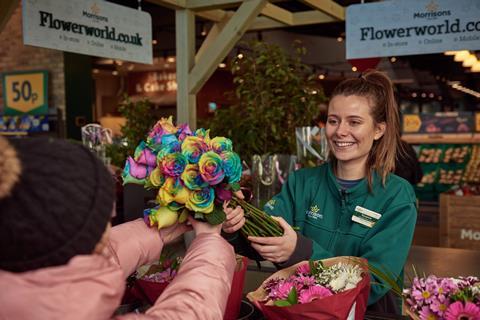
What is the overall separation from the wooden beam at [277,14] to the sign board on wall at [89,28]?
61.8 inches

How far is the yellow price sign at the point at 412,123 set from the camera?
852 centimetres

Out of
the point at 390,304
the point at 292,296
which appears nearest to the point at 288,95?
the point at 390,304

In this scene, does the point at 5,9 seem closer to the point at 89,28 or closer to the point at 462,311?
the point at 89,28

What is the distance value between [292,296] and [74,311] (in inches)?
20.7

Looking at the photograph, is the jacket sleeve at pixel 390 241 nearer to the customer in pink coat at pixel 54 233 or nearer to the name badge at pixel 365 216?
the name badge at pixel 365 216

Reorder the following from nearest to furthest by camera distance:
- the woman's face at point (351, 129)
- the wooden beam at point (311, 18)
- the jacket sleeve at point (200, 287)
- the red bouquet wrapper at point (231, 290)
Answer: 1. the jacket sleeve at point (200, 287)
2. the red bouquet wrapper at point (231, 290)
3. the woman's face at point (351, 129)
4. the wooden beam at point (311, 18)

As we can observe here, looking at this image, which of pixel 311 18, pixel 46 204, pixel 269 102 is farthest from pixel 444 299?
pixel 311 18

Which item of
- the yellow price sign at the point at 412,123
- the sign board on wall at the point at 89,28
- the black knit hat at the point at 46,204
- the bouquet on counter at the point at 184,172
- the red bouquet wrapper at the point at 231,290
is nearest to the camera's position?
the black knit hat at the point at 46,204

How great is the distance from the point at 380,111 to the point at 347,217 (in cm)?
38

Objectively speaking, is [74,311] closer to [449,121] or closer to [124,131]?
[124,131]

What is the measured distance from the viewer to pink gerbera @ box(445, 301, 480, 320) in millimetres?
1082

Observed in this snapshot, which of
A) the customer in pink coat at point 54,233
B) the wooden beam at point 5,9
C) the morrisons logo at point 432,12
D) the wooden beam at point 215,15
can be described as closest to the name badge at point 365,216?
the customer in pink coat at point 54,233

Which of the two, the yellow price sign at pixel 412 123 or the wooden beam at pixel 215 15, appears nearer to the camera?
the wooden beam at pixel 215 15

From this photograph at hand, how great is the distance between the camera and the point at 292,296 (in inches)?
46.4
